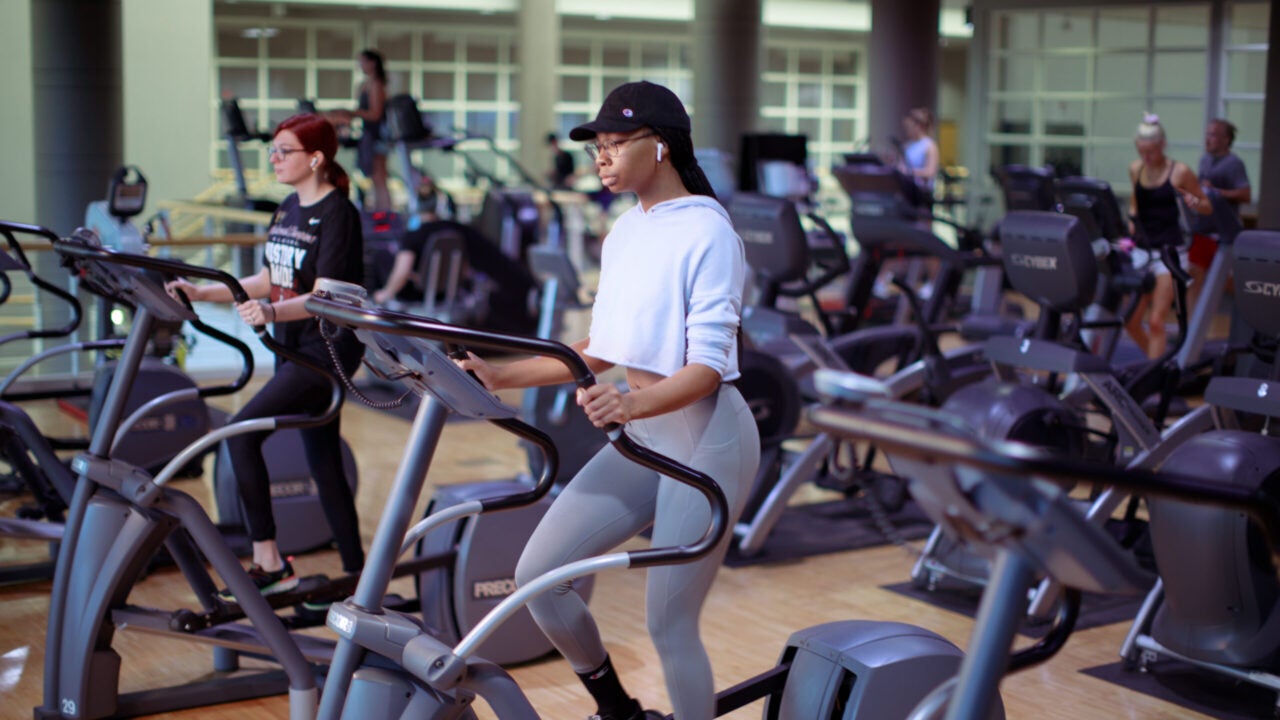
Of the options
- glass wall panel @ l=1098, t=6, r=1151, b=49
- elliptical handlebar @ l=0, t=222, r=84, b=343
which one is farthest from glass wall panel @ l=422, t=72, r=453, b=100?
elliptical handlebar @ l=0, t=222, r=84, b=343

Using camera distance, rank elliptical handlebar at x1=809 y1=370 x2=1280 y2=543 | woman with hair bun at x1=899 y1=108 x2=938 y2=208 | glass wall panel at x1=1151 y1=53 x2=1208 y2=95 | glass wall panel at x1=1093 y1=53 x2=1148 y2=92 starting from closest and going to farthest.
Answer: elliptical handlebar at x1=809 y1=370 x2=1280 y2=543, woman with hair bun at x1=899 y1=108 x2=938 y2=208, glass wall panel at x1=1151 y1=53 x2=1208 y2=95, glass wall panel at x1=1093 y1=53 x2=1148 y2=92

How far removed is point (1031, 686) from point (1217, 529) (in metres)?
0.65

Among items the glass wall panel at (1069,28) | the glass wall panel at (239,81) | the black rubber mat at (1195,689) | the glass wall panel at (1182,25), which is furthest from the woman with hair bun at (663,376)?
the glass wall panel at (239,81)

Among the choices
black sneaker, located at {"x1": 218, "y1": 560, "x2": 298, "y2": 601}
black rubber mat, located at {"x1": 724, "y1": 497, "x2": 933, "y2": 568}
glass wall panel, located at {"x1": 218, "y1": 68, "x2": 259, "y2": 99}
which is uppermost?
glass wall panel, located at {"x1": 218, "y1": 68, "x2": 259, "y2": 99}

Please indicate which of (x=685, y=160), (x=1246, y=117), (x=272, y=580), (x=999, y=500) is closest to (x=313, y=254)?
(x=272, y=580)

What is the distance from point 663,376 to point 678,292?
147 mm

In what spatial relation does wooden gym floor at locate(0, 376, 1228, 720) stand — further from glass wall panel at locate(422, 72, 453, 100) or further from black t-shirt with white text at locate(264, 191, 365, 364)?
glass wall panel at locate(422, 72, 453, 100)

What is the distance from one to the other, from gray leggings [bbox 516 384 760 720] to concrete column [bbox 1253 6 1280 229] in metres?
5.62

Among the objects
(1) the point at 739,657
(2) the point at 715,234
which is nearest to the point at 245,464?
(1) the point at 739,657

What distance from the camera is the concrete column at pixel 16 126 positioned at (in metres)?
8.71

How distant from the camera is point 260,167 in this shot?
845 inches

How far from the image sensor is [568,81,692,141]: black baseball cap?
2467 mm

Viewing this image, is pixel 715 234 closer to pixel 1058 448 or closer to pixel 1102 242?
pixel 1058 448

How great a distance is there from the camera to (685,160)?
2576mm
